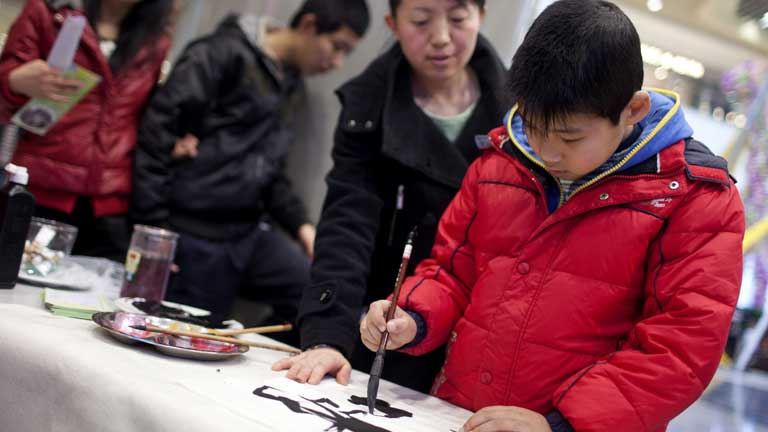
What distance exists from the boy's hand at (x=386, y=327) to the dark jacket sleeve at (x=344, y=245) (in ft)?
0.54

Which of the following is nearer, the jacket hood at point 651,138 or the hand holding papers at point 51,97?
the jacket hood at point 651,138

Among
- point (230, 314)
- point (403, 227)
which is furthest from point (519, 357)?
point (230, 314)

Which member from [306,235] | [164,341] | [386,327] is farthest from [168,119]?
[386,327]

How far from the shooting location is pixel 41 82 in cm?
195

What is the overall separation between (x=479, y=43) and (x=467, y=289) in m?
0.66

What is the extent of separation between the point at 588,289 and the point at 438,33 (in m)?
0.67

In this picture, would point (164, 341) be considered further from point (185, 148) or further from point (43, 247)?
point (185, 148)

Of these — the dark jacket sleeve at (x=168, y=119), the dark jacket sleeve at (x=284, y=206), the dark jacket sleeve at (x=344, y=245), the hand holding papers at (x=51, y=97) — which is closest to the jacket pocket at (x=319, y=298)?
the dark jacket sleeve at (x=344, y=245)

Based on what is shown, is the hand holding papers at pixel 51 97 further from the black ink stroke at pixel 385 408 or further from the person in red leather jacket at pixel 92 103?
the black ink stroke at pixel 385 408

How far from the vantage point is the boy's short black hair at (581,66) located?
0.97 meters

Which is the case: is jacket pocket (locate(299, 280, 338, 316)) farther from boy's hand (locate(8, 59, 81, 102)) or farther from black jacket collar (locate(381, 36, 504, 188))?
boy's hand (locate(8, 59, 81, 102))

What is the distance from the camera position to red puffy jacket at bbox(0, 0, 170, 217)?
207cm

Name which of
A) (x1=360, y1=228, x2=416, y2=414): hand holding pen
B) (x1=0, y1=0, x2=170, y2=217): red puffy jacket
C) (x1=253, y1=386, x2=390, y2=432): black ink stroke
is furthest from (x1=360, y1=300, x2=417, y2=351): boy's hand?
(x1=0, y1=0, x2=170, y2=217): red puffy jacket

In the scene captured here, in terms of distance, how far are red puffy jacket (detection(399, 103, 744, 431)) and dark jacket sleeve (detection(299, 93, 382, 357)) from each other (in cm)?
17
